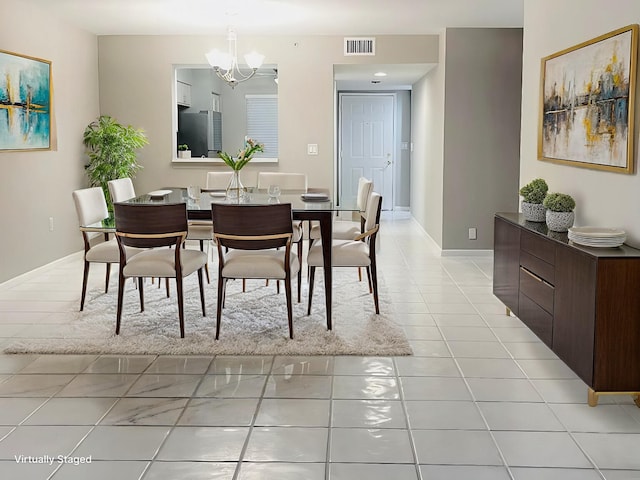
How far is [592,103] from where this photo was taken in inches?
150

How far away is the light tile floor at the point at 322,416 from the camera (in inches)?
102

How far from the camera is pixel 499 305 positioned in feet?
16.8

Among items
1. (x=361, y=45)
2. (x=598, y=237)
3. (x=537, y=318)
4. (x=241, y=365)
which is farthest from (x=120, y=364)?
(x=361, y=45)

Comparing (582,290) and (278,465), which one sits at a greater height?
(582,290)

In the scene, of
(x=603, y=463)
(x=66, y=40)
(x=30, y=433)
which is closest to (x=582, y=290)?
(x=603, y=463)

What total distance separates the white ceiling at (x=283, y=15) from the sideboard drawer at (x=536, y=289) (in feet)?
8.97

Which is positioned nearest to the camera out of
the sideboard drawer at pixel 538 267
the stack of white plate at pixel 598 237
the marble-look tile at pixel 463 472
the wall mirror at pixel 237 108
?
the marble-look tile at pixel 463 472

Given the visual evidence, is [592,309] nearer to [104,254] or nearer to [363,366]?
[363,366]

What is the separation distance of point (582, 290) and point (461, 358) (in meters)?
0.92

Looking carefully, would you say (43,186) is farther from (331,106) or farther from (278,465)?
(278,465)

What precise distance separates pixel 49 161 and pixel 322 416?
4547 mm

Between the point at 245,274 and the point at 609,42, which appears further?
the point at 245,274

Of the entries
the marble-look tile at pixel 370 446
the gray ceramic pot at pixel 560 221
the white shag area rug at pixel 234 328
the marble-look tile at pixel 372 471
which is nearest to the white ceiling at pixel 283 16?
the white shag area rug at pixel 234 328

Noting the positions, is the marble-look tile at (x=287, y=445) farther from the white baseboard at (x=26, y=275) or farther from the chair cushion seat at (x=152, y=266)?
the white baseboard at (x=26, y=275)
